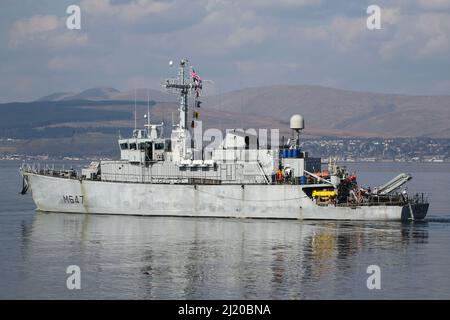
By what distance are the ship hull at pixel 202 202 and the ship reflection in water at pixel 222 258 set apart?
0.87m

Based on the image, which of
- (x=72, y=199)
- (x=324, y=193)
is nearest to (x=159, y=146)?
(x=72, y=199)

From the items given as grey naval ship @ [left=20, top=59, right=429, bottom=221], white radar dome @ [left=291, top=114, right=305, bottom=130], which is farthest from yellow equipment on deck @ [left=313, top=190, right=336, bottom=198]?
white radar dome @ [left=291, top=114, right=305, bottom=130]

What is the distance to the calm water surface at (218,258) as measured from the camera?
35906 mm

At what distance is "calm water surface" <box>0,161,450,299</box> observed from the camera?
3591 centimetres

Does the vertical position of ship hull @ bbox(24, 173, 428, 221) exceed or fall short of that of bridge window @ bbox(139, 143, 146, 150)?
it falls short

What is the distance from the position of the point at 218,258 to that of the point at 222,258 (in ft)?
0.74

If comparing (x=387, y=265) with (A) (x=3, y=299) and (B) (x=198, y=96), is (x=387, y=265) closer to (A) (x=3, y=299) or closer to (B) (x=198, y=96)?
(A) (x=3, y=299)

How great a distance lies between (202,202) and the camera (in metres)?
58.5

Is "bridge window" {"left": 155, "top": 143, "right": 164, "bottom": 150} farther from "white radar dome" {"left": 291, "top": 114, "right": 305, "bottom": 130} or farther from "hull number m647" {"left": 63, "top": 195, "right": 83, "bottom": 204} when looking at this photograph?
"white radar dome" {"left": 291, "top": 114, "right": 305, "bottom": 130}

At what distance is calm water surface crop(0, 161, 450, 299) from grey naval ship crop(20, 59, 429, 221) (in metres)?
1.10

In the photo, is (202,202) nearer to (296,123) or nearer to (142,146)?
(142,146)
